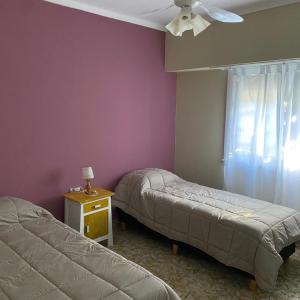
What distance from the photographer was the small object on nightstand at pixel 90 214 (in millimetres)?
3127

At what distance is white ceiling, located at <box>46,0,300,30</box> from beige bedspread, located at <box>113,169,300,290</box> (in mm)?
1885

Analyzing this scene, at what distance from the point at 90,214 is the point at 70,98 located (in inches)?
49.3

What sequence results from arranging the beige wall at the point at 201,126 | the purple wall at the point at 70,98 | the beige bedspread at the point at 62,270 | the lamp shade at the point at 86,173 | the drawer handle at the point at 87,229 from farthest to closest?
the beige wall at the point at 201,126, the lamp shade at the point at 86,173, the drawer handle at the point at 87,229, the purple wall at the point at 70,98, the beige bedspread at the point at 62,270

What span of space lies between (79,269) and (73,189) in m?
1.60

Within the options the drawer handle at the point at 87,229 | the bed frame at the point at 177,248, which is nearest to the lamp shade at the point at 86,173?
the drawer handle at the point at 87,229

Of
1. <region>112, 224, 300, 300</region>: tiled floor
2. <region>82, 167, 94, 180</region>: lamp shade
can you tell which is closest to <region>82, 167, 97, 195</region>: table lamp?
<region>82, 167, 94, 180</region>: lamp shade

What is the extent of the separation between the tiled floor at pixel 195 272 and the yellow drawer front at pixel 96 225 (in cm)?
25

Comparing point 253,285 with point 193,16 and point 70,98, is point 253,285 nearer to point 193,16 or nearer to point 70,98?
point 193,16

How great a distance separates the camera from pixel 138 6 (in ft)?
10.9

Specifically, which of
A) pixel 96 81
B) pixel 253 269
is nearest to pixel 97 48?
pixel 96 81

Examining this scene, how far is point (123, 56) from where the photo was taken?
3768mm

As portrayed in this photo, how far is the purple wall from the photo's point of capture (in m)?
2.93

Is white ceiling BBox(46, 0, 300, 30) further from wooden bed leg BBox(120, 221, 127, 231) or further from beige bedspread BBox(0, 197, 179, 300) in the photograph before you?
wooden bed leg BBox(120, 221, 127, 231)

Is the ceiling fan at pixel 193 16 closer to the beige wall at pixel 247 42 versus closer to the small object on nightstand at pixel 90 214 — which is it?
the beige wall at pixel 247 42
